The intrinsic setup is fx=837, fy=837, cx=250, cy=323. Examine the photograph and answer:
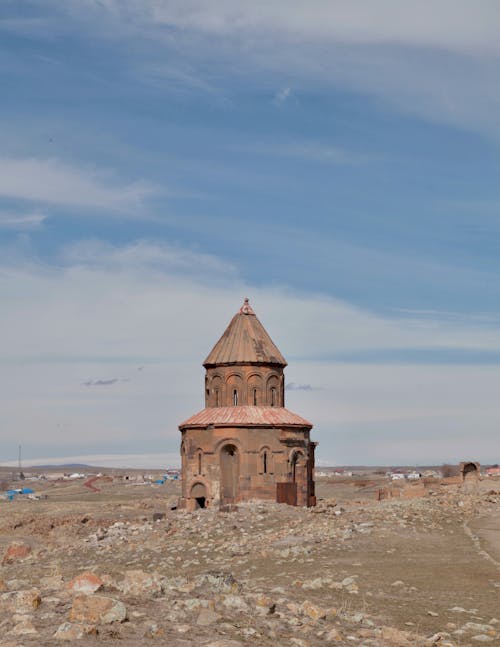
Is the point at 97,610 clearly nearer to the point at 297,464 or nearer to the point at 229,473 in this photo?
the point at 229,473

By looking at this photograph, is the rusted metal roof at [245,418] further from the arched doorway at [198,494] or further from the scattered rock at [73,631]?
the scattered rock at [73,631]

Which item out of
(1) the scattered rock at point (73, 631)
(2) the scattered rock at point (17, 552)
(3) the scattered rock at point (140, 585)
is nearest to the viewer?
(1) the scattered rock at point (73, 631)

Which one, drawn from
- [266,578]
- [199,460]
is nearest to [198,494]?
[199,460]

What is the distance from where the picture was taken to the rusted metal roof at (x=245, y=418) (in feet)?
132

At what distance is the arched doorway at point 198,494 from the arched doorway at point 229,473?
39.1 inches

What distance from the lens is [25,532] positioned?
43688mm

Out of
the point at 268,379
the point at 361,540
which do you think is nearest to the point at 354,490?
the point at 268,379

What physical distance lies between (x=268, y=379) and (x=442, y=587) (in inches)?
949

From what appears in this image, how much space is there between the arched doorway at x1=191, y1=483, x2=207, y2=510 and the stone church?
1.9 inches

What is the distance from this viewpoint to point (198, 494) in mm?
40812

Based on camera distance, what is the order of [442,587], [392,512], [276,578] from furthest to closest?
[392,512]
[276,578]
[442,587]

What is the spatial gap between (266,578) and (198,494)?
20.5 metres

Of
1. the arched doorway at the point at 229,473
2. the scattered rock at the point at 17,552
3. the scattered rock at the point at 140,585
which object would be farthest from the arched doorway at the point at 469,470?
the scattered rock at the point at 140,585

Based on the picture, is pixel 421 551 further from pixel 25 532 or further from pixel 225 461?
pixel 25 532
